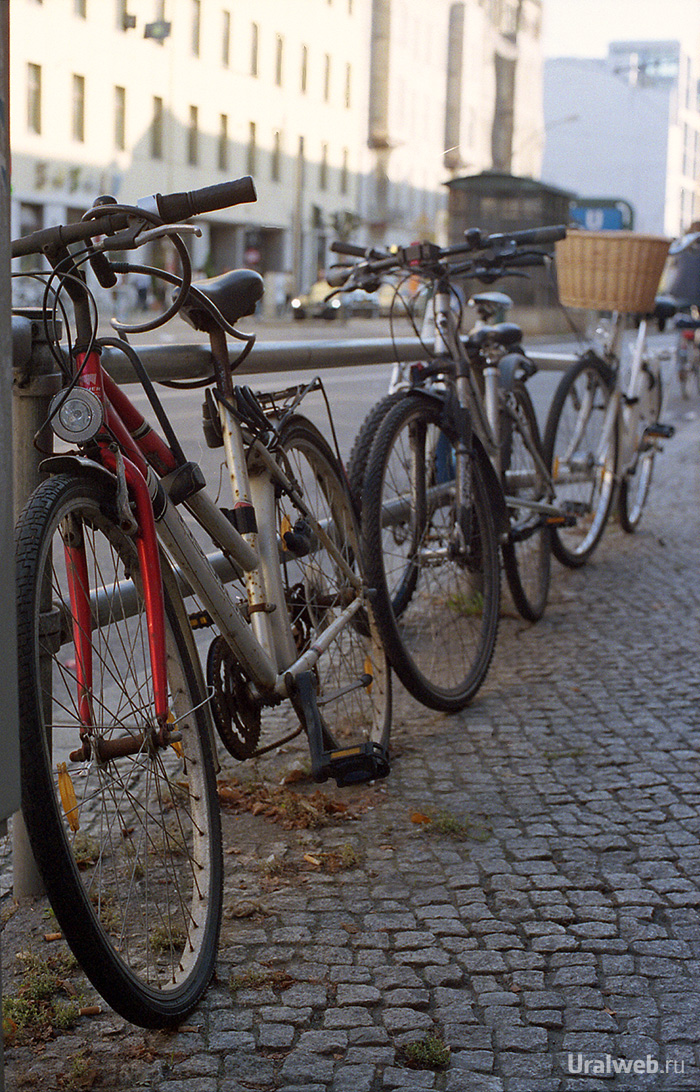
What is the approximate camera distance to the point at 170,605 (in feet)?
7.86

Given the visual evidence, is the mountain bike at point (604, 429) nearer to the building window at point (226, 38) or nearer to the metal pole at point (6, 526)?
the building window at point (226, 38)

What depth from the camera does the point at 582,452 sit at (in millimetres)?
6484

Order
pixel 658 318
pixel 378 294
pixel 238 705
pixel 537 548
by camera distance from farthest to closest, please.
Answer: pixel 658 318 < pixel 537 548 < pixel 378 294 < pixel 238 705

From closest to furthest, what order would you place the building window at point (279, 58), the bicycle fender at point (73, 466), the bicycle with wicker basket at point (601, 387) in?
the bicycle fender at point (73, 466) → the building window at point (279, 58) → the bicycle with wicker basket at point (601, 387)

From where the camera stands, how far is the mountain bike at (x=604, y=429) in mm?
6137

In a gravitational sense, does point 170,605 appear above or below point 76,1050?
above

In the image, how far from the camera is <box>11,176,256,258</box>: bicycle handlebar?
2.22 meters

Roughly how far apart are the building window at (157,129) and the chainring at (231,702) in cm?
326

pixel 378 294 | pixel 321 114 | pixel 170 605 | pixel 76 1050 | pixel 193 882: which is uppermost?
pixel 321 114

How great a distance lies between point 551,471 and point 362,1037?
3.58 meters

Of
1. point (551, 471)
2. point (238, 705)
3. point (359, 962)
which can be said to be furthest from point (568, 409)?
point (359, 962)

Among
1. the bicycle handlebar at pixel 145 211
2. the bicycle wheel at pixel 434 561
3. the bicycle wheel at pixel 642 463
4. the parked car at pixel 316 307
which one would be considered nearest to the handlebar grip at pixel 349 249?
the parked car at pixel 316 307

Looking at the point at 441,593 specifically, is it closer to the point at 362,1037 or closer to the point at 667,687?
the point at 667,687

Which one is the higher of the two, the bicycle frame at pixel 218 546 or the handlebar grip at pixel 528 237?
the handlebar grip at pixel 528 237
